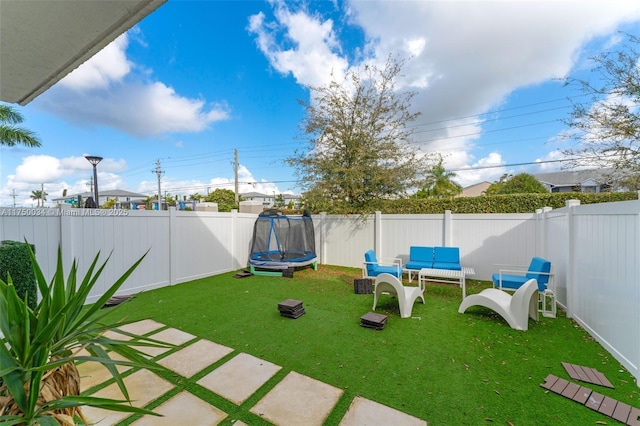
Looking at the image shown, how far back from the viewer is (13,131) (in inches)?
355

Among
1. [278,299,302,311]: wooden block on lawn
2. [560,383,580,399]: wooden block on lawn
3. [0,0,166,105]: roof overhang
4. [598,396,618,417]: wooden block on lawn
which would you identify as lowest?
[560,383,580,399]: wooden block on lawn

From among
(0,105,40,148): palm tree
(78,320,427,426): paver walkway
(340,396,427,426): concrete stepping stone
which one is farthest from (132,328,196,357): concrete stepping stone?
(0,105,40,148): palm tree

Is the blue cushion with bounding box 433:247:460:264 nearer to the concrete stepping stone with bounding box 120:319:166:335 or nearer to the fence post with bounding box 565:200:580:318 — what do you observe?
the fence post with bounding box 565:200:580:318

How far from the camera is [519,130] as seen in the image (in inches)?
575

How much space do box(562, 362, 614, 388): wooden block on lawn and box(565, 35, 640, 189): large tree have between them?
6363mm

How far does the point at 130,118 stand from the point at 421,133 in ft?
40.9

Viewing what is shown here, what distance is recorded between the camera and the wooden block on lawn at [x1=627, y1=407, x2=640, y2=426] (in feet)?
6.93

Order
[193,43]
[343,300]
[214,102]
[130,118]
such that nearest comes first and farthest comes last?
[343,300], [193,43], [130,118], [214,102]

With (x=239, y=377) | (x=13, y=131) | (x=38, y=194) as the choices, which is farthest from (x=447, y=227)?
(x=38, y=194)

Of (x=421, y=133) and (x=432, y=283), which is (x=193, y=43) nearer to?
(x=421, y=133)

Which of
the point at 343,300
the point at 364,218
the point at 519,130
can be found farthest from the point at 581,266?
the point at 519,130

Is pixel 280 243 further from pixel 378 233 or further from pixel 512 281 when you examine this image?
pixel 512 281

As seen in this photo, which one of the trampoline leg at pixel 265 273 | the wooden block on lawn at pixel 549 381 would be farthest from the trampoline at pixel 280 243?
the wooden block on lawn at pixel 549 381

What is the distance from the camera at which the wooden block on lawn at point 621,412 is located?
7.08 feet
